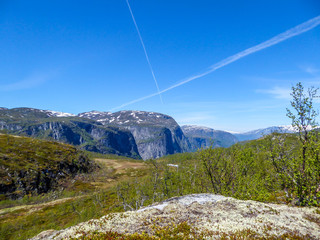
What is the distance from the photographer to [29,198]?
13288 cm

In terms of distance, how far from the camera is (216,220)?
17.3m

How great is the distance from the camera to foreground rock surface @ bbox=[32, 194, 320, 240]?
51.4 feet

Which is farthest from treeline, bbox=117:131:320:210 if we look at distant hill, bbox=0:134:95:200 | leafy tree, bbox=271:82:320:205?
distant hill, bbox=0:134:95:200

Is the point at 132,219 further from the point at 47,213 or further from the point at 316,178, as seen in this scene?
the point at 47,213

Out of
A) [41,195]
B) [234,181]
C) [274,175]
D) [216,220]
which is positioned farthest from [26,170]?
[274,175]

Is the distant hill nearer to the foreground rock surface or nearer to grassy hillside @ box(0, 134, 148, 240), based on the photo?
grassy hillside @ box(0, 134, 148, 240)

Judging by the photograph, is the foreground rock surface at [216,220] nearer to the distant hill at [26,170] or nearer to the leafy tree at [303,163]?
the leafy tree at [303,163]

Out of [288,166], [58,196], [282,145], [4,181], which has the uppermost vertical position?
[282,145]

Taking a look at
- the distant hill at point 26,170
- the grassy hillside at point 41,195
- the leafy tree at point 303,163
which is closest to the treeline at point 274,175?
the leafy tree at point 303,163

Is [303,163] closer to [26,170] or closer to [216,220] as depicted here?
[216,220]

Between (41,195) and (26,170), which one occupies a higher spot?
(26,170)

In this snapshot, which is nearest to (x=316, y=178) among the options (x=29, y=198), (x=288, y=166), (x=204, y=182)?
(x=288, y=166)

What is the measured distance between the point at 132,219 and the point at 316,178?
78.6 feet

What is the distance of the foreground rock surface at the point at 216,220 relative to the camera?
15.7 metres
